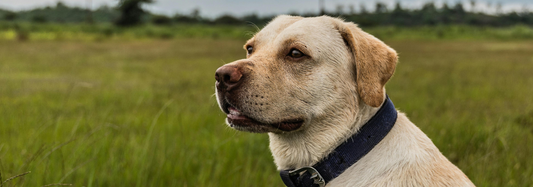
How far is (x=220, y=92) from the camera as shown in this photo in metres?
2.30

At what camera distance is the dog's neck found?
2377 mm

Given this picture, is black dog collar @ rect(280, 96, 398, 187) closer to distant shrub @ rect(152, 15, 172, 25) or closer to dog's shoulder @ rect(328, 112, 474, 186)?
dog's shoulder @ rect(328, 112, 474, 186)

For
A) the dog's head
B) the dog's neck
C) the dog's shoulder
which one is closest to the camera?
the dog's shoulder

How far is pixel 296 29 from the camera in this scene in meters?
2.56

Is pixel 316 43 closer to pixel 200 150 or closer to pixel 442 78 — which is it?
pixel 200 150

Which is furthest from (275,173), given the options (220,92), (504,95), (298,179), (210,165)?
(504,95)

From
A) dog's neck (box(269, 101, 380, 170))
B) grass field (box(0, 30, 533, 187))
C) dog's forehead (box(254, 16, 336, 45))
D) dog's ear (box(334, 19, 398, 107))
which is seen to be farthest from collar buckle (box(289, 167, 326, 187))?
grass field (box(0, 30, 533, 187))

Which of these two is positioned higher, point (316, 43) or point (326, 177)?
point (316, 43)

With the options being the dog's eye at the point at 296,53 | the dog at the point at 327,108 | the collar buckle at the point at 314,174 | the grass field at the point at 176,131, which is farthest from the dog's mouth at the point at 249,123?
the grass field at the point at 176,131

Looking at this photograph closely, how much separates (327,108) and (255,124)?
46 centimetres

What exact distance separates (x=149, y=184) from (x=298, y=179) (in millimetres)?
1581

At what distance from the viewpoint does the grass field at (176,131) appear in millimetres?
3398

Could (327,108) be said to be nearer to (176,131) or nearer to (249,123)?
(249,123)

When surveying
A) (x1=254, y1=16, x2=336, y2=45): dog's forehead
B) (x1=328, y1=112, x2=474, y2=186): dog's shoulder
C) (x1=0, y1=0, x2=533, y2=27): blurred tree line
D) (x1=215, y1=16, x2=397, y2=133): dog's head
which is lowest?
(x1=0, y1=0, x2=533, y2=27): blurred tree line
